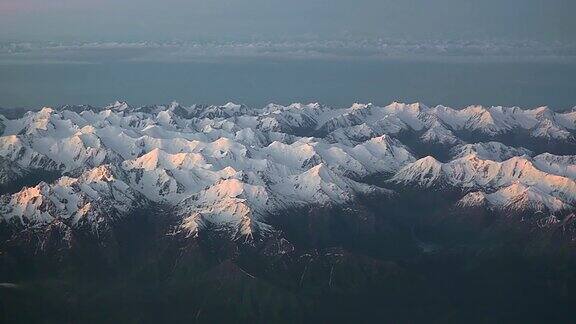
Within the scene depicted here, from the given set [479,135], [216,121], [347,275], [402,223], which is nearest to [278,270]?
[347,275]

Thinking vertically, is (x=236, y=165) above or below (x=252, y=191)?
below

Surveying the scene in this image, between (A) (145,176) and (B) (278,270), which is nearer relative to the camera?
(B) (278,270)

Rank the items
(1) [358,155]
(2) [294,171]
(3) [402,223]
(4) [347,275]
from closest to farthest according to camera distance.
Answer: (4) [347,275] → (3) [402,223] → (2) [294,171] → (1) [358,155]

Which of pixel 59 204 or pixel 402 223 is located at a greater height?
pixel 59 204

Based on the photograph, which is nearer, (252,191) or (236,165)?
(252,191)

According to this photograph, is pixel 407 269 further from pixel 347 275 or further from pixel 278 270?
pixel 278 270

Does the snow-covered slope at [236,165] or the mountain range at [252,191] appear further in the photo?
the snow-covered slope at [236,165]

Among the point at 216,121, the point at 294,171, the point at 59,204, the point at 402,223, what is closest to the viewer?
the point at 59,204

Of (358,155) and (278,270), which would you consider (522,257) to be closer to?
(278,270)

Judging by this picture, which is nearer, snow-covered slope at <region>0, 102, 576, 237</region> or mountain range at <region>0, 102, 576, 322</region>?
mountain range at <region>0, 102, 576, 322</region>
